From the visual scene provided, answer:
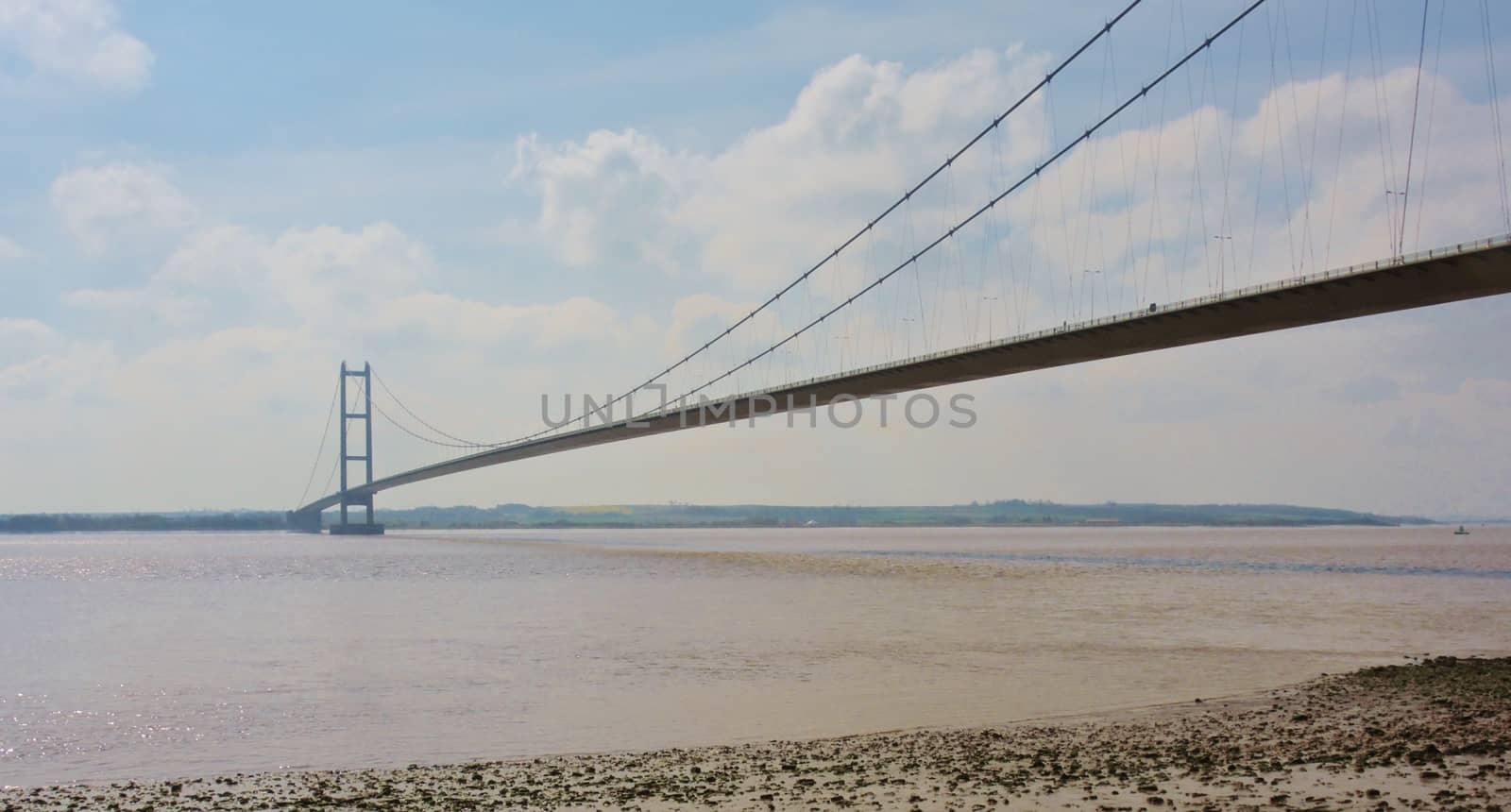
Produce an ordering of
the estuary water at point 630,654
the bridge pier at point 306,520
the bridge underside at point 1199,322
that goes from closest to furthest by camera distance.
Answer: the estuary water at point 630,654 < the bridge underside at point 1199,322 < the bridge pier at point 306,520

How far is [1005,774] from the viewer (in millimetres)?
9836

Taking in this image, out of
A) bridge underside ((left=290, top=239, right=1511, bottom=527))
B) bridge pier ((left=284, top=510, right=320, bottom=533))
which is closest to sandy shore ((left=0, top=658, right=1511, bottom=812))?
bridge underside ((left=290, top=239, right=1511, bottom=527))

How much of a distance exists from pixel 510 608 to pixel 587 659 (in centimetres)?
1145

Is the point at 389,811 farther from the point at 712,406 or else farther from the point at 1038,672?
the point at 712,406

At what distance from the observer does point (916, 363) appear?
1937 inches

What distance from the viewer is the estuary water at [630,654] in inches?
507

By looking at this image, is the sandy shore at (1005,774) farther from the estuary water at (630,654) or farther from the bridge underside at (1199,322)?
the bridge underside at (1199,322)

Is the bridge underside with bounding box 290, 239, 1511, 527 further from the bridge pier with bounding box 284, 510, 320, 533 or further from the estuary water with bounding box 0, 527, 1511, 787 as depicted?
the bridge pier with bounding box 284, 510, 320, 533

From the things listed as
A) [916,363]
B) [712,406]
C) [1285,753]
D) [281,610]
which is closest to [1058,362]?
[916,363]

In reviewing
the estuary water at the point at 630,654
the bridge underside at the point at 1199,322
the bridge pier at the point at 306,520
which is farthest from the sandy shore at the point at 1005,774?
the bridge pier at the point at 306,520

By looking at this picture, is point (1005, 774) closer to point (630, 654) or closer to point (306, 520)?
point (630, 654)

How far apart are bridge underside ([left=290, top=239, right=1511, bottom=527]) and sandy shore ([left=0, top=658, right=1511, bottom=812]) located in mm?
21814

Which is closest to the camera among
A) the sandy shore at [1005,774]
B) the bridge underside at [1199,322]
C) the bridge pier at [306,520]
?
the sandy shore at [1005,774]

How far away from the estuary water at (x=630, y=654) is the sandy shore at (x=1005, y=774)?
1042 millimetres
